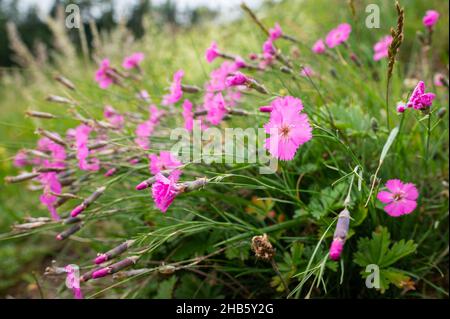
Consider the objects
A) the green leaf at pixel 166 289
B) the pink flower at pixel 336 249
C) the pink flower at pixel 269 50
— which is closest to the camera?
the pink flower at pixel 336 249

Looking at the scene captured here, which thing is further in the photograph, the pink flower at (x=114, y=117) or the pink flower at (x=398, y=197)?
the pink flower at (x=114, y=117)

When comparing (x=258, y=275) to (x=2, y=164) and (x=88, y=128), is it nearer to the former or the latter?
(x=88, y=128)

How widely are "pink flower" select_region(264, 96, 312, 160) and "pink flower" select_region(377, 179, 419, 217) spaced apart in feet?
0.82

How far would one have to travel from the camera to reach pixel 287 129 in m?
0.79

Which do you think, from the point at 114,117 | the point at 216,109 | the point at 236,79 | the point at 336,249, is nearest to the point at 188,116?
the point at 216,109

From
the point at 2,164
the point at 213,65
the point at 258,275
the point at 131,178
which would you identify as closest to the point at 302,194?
the point at 258,275

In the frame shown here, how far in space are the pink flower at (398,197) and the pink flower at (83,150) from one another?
2.35 ft

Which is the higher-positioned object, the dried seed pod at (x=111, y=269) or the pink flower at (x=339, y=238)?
the pink flower at (x=339, y=238)

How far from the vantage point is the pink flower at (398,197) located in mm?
886

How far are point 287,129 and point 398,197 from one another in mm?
310

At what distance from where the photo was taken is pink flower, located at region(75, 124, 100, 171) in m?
1.07

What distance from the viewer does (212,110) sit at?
1.11 meters

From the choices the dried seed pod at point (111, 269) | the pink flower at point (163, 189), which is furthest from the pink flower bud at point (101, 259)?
the pink flower at point (163, 189)

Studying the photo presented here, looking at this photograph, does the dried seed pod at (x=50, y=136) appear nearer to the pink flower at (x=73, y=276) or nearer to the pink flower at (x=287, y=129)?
the pink flower at (x=73, y=276)
